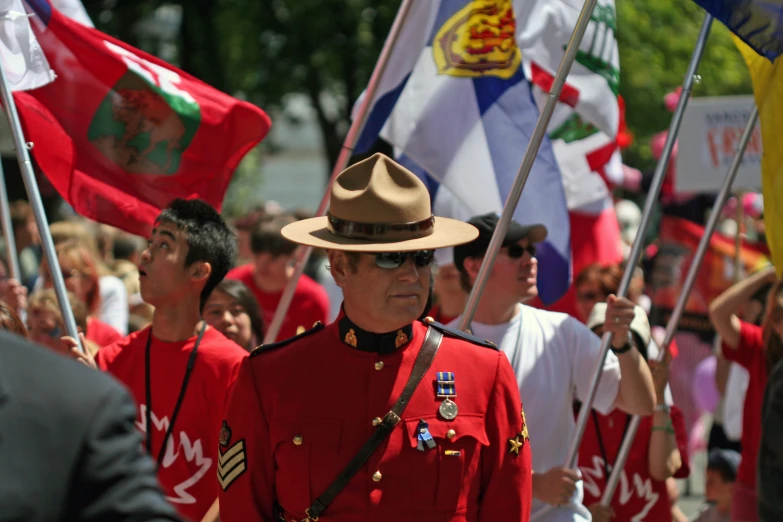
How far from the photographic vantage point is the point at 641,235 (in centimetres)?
507

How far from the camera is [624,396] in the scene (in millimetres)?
4914

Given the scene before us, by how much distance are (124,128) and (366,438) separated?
302 cm

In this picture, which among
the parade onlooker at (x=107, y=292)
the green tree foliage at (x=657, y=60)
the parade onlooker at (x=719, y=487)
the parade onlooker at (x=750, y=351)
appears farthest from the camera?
the green tree foliage at (x=657, y=60)

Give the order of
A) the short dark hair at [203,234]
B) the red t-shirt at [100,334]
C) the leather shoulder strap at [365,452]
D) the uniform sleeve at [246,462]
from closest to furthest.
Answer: the leather shoulder strap at [365,452] → the uniform sleeve at [246,462] → the short dark hair at [203,234] → the red t-shirt at [100,334]

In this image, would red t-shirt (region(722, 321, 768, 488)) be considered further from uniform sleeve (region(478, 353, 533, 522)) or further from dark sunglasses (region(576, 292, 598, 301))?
uniform sleeve (region(478, 353, 533, 522))

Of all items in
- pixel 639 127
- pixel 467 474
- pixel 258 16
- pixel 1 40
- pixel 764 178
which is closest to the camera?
pixel 467 474

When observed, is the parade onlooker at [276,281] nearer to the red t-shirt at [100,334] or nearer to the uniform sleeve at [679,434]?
the red t-shirt at [100,334]

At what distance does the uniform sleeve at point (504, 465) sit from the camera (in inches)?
143

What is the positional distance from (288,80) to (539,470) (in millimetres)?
16091

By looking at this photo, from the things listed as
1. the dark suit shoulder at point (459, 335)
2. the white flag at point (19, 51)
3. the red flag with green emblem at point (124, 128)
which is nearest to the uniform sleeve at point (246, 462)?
the dark suit shoulder at point (459, 335)

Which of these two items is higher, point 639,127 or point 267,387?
point 267,387

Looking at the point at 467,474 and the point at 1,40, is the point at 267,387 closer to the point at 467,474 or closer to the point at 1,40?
the point at 467,474

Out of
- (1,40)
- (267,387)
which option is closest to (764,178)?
(267,387)

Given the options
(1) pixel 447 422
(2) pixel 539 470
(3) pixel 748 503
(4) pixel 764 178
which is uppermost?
(4) pixel 764 178
